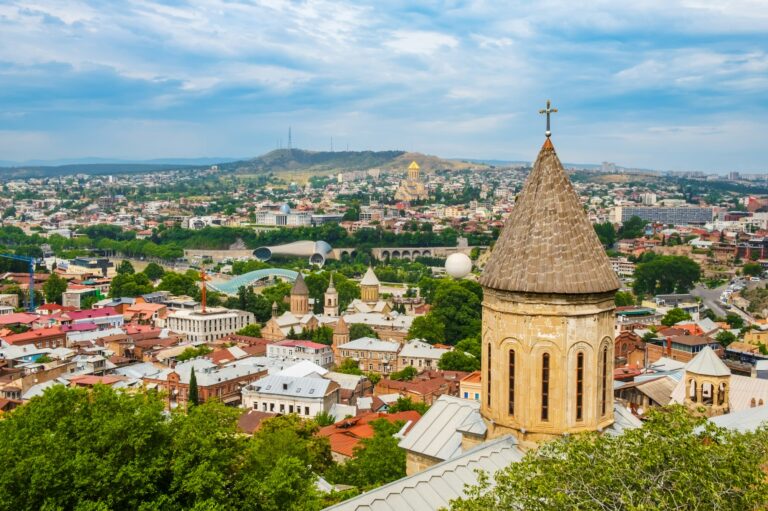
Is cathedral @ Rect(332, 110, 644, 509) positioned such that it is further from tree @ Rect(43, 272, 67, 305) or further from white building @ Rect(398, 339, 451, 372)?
tree @ Rect(43, 272, 67, 305)

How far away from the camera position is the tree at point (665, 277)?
8188 centimetres

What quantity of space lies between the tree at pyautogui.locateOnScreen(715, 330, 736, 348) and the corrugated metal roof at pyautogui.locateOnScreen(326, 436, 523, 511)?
130ft

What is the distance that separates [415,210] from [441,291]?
407 ft

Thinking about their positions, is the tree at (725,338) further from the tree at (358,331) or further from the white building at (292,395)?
the white building at (292,395)

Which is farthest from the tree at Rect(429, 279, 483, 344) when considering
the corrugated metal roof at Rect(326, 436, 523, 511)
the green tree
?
the green tree

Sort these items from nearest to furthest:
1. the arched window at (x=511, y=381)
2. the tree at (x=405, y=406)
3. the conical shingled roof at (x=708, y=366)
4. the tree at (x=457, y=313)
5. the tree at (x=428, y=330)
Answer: the arched window at (x=511, y=381) → the conical shingled roof at (x=708, y=366) → the tree at (x=405, y=406) → the tree at (x=428, y=330) → the tree at (x=457, y=313)

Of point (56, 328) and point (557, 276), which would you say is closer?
point (557, 276)

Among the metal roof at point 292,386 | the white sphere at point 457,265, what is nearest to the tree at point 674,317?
the white sphere at point 457,265

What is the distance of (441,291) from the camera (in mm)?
58219

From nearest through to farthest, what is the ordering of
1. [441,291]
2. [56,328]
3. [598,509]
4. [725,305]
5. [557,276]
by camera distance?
[598,509] < [557,276] < [56,328] < [441,291] < [725,305]

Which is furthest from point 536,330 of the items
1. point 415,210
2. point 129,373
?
point 415,210

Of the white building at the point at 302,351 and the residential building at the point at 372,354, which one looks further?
the residential building at the point at 372,354

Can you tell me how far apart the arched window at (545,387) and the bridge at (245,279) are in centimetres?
6880

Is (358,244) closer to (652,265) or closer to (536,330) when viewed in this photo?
(652,265)
